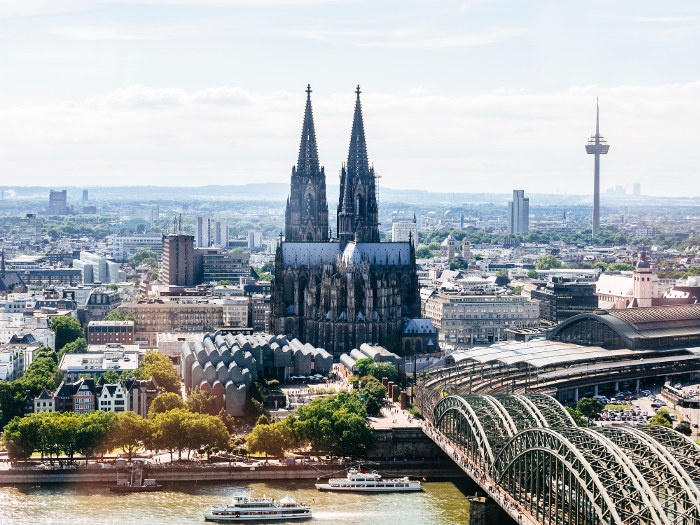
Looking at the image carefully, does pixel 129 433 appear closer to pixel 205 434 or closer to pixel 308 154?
pixel 205 434

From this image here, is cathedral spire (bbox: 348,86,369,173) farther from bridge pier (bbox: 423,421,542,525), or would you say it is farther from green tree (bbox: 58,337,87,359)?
bridge pier (bbox: 423,421,542,525)

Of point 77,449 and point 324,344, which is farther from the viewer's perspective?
point 324,344

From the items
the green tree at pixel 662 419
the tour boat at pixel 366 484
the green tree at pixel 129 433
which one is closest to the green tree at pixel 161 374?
the green tree at pixel 129 433

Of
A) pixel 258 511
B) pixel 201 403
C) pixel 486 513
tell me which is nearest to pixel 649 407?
pixel 201 403

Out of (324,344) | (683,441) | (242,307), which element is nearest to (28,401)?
(324,344)

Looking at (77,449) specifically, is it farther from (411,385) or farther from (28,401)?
(411,385)

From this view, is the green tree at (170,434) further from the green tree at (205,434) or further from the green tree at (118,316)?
the green tree at (118,316)

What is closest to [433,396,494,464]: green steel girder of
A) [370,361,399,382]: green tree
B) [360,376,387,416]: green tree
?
[360,376,387,416]: green tree
